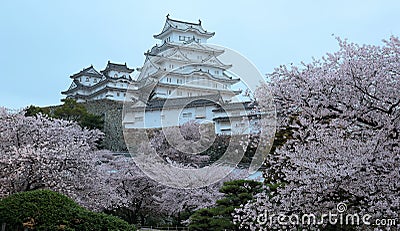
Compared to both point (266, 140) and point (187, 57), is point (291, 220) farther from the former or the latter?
point (187, 57)

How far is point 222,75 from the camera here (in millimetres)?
29312

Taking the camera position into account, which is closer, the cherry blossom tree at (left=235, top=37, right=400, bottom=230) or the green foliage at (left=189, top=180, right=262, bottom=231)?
the cherry blossom tree at (left=235, top=37, right=400, bottom=230)

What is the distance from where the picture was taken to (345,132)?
205 inches

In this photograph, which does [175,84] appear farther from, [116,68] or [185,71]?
[116,68]

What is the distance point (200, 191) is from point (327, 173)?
25.1 ft

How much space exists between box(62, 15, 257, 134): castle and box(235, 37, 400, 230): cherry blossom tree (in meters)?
12.4

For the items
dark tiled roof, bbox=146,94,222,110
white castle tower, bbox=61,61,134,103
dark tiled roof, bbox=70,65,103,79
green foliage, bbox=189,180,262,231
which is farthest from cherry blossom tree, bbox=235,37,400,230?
dark tiled roof, bbox=70,65,103,79

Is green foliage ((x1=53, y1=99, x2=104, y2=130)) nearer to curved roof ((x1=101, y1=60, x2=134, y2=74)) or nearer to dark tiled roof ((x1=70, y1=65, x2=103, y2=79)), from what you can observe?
curved roof ((x1=101, y1=60, x2=134, y2=74))

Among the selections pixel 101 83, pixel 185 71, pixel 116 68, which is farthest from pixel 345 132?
pixel 116 68

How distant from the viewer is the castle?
23922 mm

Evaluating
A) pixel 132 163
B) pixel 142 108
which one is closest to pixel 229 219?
pixel 132 163

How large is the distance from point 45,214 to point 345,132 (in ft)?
17.6

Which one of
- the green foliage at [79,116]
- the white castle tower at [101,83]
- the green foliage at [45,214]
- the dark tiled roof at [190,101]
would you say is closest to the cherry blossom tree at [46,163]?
the green foliage at [45,214]

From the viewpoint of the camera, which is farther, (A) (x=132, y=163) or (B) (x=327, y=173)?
(A) (x=132, y=163)
